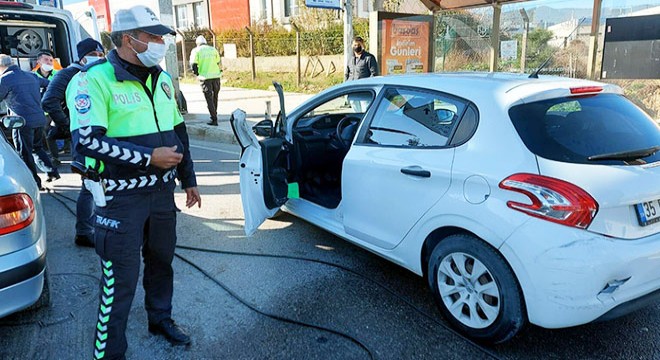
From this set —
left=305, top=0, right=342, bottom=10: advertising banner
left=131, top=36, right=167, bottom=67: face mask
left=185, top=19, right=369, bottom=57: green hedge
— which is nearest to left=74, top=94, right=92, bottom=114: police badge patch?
left=131, top=36, right=167, bottom=67: face mask

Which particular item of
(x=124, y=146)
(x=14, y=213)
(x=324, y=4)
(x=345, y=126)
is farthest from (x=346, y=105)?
(x=324, y=4)

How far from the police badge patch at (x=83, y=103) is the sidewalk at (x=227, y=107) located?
278 inches

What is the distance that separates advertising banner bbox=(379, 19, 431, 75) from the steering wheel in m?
5.21

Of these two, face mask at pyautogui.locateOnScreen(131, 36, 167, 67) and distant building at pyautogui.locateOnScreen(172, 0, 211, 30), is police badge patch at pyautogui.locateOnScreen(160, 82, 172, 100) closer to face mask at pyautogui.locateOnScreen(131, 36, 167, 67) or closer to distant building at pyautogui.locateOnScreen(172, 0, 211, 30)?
face mask at pyautogui.locateOnScreen(131, 36, 167, 67)

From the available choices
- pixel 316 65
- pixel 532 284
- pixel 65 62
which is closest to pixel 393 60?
pixel 65 62

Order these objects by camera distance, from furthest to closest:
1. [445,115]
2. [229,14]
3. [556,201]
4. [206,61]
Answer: [229,14] < [206,61] < [445,115] < [556,201]

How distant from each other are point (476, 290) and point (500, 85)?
4.02 ft

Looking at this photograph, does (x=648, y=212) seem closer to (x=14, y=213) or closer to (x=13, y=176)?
(x=14, y=213)

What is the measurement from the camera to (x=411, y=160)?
308 cm

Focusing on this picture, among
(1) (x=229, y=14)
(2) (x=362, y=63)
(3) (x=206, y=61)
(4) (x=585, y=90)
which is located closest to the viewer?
(4) (x=585, y=90)

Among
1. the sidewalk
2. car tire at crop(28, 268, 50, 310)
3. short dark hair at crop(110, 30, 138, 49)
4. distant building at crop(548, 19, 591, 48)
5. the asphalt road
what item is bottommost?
the asphalt road

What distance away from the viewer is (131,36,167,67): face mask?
2.35 metres

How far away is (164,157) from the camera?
88.6 inches

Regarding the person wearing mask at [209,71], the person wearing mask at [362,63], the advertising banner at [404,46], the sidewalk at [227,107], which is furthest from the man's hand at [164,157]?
the person wearing mask at [209,71]
